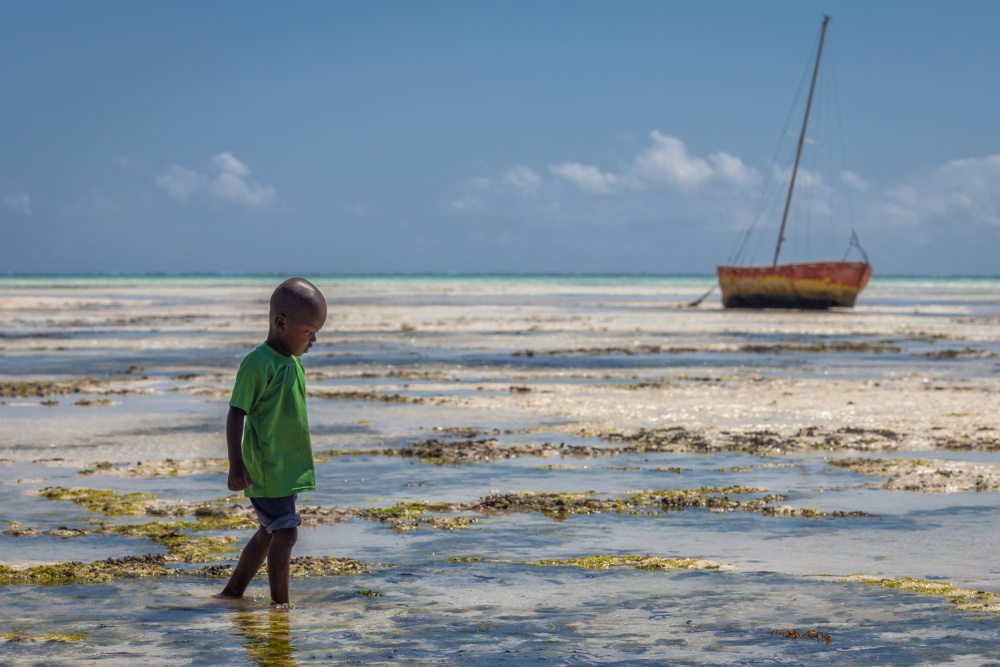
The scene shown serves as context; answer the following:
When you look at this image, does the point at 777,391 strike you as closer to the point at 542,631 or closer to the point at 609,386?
the point at 609,386

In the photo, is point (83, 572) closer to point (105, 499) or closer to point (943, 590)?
point (105, 499)

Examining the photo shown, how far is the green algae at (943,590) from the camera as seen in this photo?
5164 millimetres

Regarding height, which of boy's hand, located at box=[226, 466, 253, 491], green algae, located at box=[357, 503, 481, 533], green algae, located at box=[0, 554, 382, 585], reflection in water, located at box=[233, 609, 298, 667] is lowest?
reflection in water, located at box=[233, 609, 298, 667]

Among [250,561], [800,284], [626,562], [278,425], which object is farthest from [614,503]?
[800,284]

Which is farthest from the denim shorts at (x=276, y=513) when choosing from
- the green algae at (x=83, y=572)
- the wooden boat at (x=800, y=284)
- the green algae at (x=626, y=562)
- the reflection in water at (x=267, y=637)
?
the wooden boat at (x=800, y=284)

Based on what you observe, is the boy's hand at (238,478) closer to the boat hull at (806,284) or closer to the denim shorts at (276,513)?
the denim shorts at (276,513)

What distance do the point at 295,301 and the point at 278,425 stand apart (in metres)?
0.60

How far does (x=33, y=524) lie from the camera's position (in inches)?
273

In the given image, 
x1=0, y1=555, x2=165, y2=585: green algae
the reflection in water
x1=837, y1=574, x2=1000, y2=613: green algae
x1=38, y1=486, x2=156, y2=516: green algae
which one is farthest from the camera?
x1=38, y1=486, x2=156, y2=516: green algae

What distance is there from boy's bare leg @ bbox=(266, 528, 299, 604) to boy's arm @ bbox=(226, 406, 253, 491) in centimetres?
34

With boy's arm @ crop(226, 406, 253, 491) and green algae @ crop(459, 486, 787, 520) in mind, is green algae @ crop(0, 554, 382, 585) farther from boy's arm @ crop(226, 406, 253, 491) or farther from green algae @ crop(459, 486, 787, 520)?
green algae @ crop(459, 486, 787, 520)

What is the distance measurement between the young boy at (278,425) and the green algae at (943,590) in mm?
2888

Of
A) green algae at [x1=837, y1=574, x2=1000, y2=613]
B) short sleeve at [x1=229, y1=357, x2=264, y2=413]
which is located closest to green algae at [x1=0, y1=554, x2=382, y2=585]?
short sleeve at [x1=229, y1=357, x2=264, y2=413]

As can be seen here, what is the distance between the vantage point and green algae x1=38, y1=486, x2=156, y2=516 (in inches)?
292
